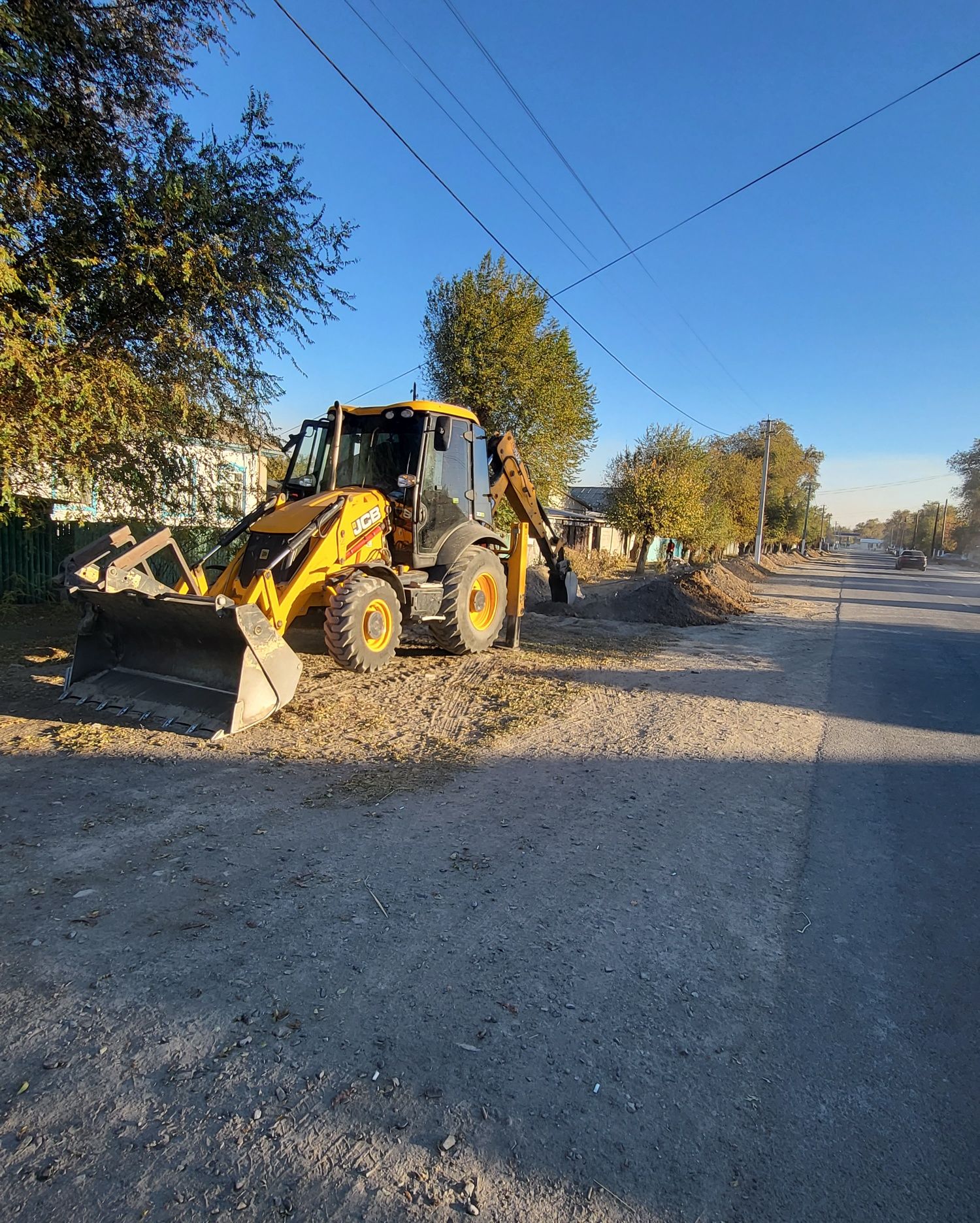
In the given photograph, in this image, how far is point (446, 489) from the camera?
8672 mm

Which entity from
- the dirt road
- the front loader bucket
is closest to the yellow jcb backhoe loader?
the front loader bucket

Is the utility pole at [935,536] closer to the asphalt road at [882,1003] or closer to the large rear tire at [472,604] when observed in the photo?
the large rear tire at [472,604]

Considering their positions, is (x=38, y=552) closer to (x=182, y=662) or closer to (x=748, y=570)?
(x=182, y=662)

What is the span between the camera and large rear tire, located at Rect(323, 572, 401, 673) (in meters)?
6.57

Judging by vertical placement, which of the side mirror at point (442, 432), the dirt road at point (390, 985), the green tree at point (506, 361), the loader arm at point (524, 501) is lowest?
the dirt road at point (390, 985)

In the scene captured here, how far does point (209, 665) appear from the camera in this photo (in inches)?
236

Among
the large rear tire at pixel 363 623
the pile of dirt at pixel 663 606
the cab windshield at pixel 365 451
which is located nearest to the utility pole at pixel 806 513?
the pile of dirt at pixel 663 606

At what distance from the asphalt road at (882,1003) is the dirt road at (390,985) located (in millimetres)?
62

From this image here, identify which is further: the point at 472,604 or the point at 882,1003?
the point at 472,604

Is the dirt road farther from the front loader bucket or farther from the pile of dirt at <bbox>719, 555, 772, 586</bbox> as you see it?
the pile of dirt at <bbox>719, 555, 772, 586</bbox>

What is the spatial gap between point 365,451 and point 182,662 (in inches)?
134

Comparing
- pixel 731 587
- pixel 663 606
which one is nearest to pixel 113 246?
pixel 663 606

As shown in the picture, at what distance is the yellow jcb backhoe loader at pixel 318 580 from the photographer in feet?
19.0

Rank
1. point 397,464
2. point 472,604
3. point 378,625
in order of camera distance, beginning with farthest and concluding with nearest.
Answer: point 472,604 → point 397,464 → point 378,625
